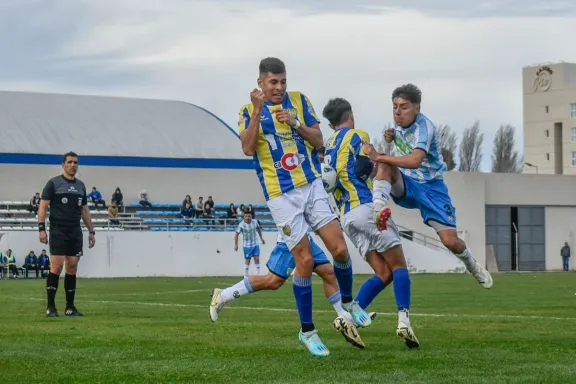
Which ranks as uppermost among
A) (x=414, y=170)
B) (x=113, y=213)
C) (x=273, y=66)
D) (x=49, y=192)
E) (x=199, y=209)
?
(x=273, y=66)

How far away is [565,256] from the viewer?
196 feet

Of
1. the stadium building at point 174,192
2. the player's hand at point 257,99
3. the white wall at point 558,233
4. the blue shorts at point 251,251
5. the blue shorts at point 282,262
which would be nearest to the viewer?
the player's hand at point 257,99

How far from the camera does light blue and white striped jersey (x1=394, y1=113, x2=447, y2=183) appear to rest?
33.6ft

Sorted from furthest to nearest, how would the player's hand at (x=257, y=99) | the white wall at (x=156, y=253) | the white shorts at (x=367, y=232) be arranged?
the white wall at (x=156, y=253) < the white shorts at (x=367, y=232) < the player's hand at (x=257, y=99)

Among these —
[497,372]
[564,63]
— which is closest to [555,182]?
[564,63]

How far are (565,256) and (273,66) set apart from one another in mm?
52527

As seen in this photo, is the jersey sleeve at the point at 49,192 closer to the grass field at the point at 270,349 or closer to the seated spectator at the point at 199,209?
the grass field at the point at 270,349

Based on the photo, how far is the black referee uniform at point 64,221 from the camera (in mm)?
15141

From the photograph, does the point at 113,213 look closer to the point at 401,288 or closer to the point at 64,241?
the point at 64,241

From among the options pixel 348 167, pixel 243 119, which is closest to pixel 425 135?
pixel 348 167

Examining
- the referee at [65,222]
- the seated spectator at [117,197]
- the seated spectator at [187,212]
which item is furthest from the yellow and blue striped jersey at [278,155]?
the seated spectator at [117,197]

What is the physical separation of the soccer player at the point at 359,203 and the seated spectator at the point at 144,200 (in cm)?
3826

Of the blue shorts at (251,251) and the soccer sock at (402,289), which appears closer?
the soccer sock at (402,289)

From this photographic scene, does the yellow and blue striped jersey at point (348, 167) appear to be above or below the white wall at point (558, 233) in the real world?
above
